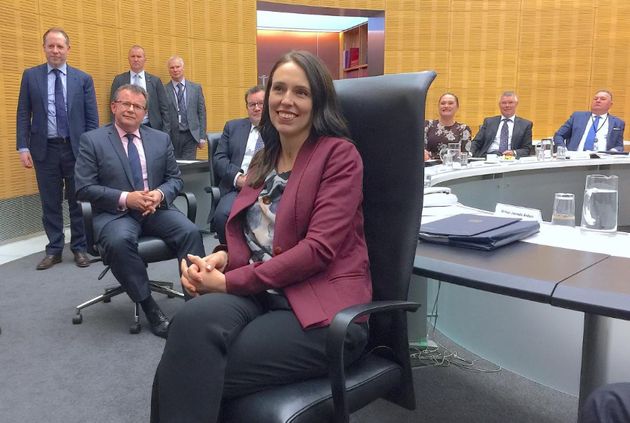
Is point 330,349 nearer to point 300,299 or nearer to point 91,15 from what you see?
point 300,299

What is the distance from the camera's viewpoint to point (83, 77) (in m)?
4.39

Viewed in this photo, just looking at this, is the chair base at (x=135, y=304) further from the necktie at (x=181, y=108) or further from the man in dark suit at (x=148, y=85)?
the necktie at (x=181, y=108)

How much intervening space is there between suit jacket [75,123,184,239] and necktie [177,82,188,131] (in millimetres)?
2916

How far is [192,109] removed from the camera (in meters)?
6.25

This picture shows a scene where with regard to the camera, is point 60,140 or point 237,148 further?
point 60,140

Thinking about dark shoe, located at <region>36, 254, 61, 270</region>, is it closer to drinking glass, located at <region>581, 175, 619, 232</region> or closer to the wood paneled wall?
the wood paneled wall

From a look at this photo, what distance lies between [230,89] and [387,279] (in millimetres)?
6613

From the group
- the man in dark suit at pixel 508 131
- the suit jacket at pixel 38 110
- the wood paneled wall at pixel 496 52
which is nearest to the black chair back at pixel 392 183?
the suit jacket at pixel 38 110

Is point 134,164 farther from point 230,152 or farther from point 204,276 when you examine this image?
point 204,276

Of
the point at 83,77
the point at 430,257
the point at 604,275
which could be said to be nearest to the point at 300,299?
the point at 430,257

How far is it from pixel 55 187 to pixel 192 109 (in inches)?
88.7

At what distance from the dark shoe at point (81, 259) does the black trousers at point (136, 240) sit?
1352 millimetres

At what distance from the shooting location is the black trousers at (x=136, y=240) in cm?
284

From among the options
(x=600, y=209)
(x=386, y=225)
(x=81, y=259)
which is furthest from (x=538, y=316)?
(x=81, y=259)
